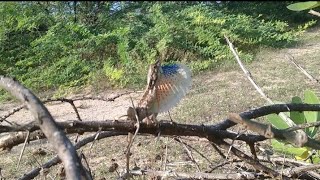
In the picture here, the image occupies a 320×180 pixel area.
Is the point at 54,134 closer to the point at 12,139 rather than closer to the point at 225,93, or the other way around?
the point at 12,139

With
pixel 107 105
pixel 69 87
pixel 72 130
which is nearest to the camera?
pixel 72 130

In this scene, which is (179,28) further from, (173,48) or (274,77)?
(274,77)

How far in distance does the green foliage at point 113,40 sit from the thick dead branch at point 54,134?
12.6 ft

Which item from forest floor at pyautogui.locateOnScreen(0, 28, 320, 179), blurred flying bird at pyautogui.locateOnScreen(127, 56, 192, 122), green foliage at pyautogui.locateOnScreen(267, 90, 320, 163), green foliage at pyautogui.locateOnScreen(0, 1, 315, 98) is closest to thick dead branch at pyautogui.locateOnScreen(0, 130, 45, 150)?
blurred flying bird at pyautogui.locateOnScreen(127, 56, 192, 122)

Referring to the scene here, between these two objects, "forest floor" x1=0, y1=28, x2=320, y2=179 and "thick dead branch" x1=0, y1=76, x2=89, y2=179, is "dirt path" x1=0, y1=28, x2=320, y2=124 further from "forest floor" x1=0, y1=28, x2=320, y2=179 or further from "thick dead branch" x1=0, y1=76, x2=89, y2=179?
"thick dead branch" x1=0, y1=76, x2=89, y2=179

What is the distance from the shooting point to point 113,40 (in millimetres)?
5066

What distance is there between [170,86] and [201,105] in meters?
2.78

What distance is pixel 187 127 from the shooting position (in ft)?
2.42

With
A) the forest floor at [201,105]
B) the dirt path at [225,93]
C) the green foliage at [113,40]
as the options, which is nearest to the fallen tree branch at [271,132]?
the forest floor at [201,105]

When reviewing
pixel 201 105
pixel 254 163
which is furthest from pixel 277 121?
pixel 201 105

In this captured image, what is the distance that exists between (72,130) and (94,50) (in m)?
4.41

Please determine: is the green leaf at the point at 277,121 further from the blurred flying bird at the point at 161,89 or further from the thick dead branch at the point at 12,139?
the thick dead branch at the point at 12,139

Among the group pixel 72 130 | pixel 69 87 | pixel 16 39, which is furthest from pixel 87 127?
pixel 16 39

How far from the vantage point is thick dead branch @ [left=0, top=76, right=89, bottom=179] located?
427 millimetres
